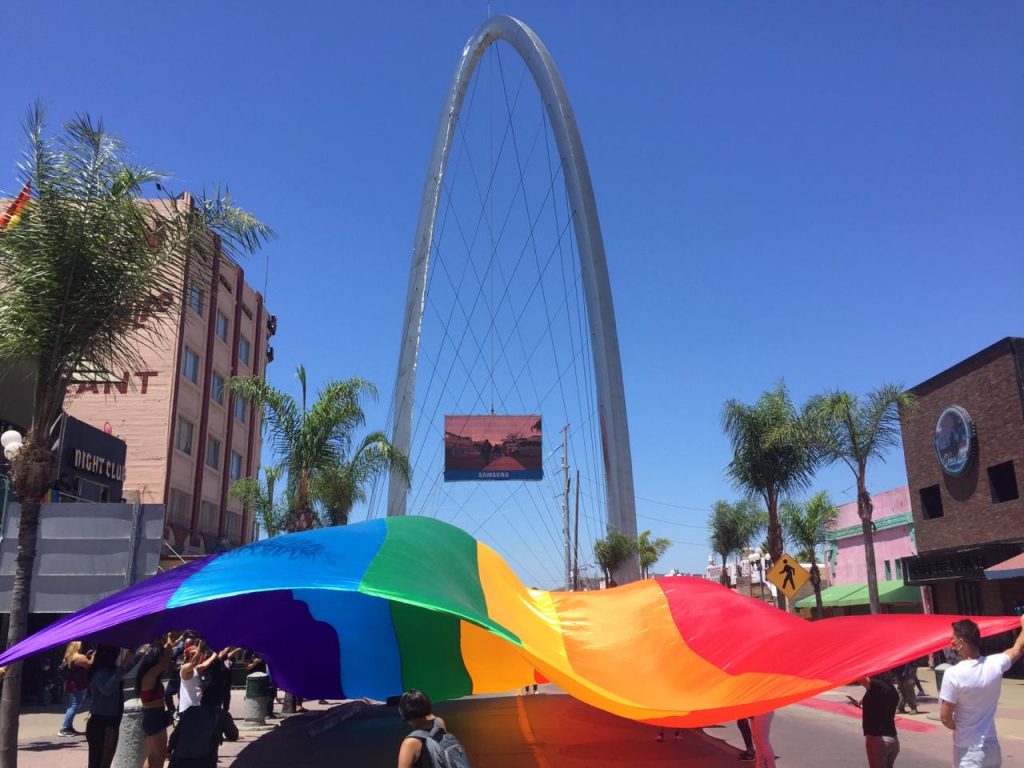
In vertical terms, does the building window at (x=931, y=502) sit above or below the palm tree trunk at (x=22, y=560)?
above

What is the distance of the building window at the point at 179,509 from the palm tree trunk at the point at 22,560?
31.8 meters

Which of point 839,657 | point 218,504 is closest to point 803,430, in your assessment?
point 839,657

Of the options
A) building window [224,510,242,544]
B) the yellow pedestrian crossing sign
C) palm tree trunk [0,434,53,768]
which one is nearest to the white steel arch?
the yellow pedestrian crossing sign

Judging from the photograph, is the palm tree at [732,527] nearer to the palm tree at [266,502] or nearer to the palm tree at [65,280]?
the palm tree at [266,502]

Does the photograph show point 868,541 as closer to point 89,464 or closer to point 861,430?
point 861,430

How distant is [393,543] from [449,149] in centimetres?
3717

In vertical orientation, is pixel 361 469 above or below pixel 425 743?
above

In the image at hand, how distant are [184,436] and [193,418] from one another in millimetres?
1129

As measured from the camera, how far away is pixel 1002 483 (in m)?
27.6

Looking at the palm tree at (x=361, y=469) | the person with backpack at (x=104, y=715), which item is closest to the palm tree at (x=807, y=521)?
the palm tree at (x=361, y=469)

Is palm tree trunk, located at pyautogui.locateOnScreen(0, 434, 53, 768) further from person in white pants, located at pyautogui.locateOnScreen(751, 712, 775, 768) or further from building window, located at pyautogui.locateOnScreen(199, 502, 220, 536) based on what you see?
building window, located at pyautogui.locateOnScreen(199, 502, 220, 536)

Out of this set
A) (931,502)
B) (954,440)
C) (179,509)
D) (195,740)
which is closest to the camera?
(195,740)

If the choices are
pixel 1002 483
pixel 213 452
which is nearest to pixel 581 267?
pixel 1002 483

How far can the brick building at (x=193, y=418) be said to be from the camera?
3906cm
